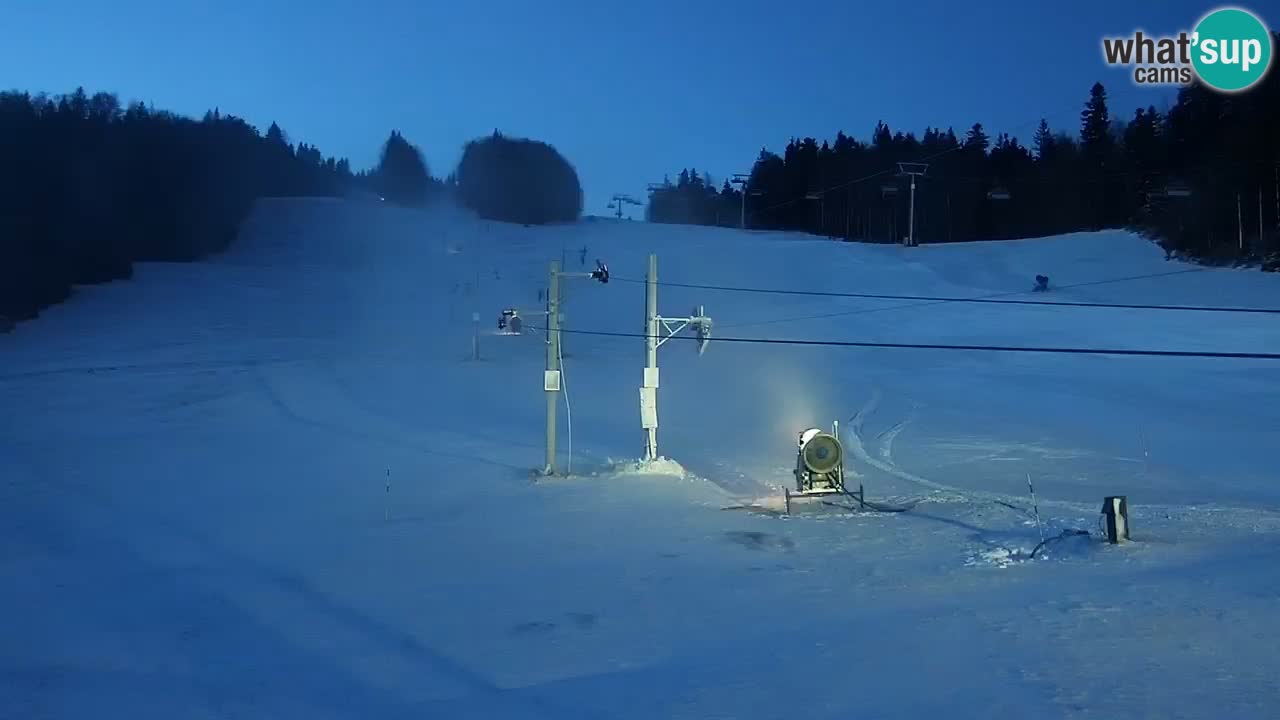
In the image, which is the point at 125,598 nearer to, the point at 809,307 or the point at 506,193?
the point at 809,307

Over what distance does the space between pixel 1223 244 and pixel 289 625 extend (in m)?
51.5

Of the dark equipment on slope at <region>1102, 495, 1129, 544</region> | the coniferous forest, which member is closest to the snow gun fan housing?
the dark equipment on slope at <region>1102, 495, 1129, 544</region>

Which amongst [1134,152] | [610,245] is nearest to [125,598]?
[610,245]

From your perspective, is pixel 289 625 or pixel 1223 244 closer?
pixel 289 625

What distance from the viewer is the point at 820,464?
14.1 metres

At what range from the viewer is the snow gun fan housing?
14109mm

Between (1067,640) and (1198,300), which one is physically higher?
(1198,300)

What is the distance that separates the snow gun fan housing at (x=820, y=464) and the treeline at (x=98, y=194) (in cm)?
Result: 3910

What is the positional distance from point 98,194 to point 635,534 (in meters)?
54.0

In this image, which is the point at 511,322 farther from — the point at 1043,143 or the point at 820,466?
the point at 1043,143

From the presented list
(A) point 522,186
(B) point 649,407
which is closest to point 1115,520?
(B) point 649,407

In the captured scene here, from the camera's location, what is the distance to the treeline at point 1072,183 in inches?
1913

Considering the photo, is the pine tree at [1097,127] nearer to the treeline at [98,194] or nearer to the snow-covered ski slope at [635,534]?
the snow-covered ski slope at [635,534]

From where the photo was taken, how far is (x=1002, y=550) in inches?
426
